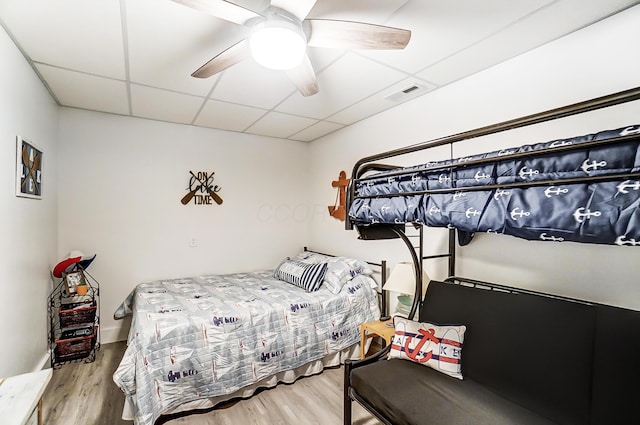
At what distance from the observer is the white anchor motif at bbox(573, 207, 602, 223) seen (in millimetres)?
1055

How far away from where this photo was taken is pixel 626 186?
3.26ft

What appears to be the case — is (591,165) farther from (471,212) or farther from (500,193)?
(471,212)

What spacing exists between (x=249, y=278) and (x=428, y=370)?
7.77 feet

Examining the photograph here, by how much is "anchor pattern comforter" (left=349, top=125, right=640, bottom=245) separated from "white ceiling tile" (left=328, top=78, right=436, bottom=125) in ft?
4.00

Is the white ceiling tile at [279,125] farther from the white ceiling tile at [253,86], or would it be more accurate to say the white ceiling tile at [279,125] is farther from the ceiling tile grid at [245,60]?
the white ceiling tile at [253,86]

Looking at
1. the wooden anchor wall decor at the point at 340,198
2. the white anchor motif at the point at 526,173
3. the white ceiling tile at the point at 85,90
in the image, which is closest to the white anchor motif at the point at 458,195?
the white anchor motif at the point at 526,173

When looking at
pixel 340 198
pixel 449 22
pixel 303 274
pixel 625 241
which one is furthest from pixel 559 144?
pixel 340 198

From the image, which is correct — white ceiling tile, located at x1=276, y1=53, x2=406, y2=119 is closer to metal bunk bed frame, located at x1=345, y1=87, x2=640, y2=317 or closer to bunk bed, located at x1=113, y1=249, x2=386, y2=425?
metal bunk bed frame, located at x1=345, y1=87, x2=640, y2=317

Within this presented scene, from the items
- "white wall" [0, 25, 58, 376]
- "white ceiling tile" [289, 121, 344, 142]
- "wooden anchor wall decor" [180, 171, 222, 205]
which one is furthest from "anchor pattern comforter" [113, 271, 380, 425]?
"white ceiling tile" [289, 121, 344, 142]

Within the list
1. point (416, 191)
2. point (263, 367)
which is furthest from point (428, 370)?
point (263, 367)

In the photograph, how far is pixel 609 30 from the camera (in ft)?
5.74

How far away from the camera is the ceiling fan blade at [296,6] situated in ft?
4.68

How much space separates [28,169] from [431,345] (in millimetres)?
3110

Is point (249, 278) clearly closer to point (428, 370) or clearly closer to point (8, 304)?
point (8, 304)
